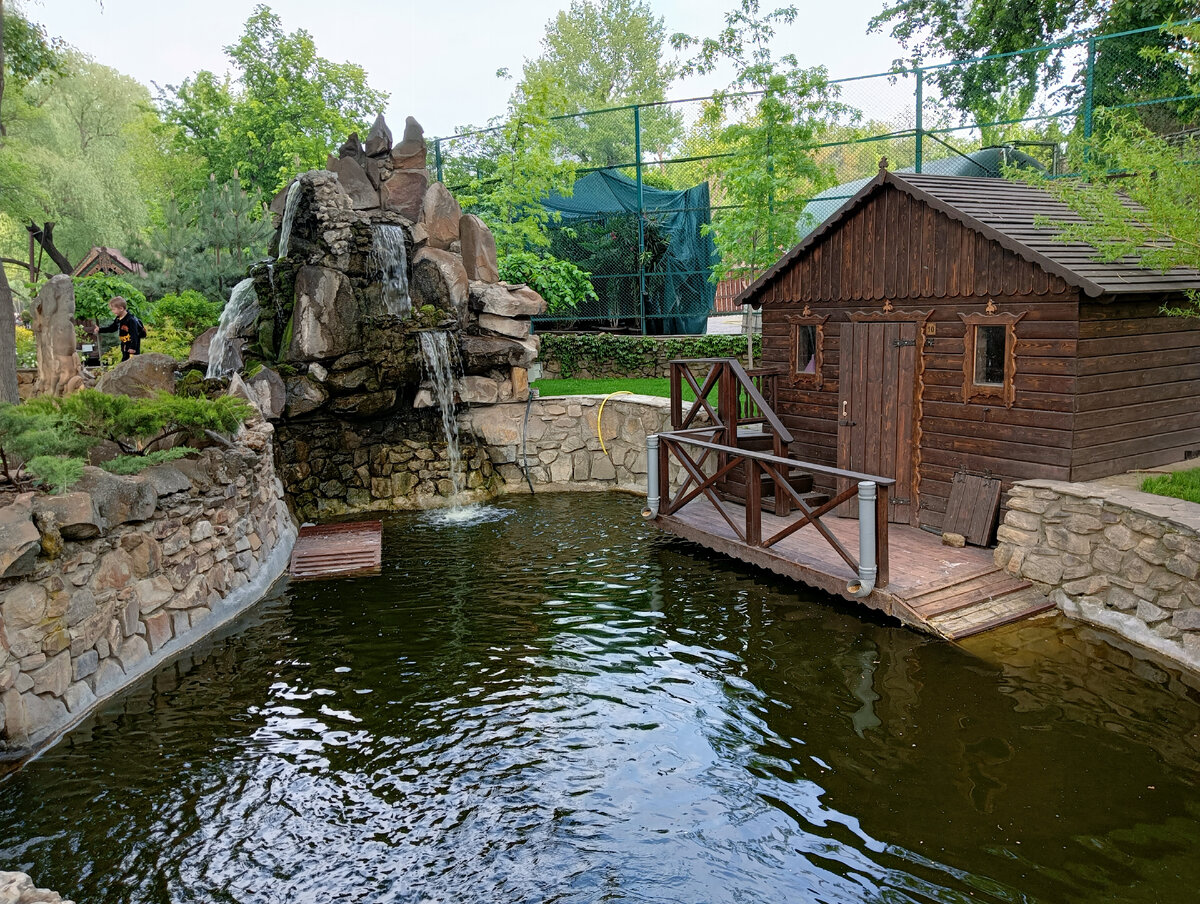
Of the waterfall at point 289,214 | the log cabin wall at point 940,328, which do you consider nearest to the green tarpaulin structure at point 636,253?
the waterfall at point 289,214

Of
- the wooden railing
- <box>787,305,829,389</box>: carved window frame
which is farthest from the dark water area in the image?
<box>787,305,829,389</box>: carved window frame

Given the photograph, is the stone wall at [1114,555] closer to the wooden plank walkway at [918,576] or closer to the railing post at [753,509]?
the wooden plank walkway at [918,576]

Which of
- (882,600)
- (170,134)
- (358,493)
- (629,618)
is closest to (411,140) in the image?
(358,493)

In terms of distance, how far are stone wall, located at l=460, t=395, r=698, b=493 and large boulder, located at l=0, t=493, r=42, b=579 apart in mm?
8819

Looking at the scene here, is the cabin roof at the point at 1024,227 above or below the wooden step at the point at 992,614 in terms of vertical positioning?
above

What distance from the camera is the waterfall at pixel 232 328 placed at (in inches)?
550

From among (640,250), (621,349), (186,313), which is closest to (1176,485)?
(621,349)

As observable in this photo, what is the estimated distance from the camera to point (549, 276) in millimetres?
18859

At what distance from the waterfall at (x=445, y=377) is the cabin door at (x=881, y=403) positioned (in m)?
6.58

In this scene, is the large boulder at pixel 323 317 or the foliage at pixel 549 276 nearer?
the large boulder at pixel 323 317

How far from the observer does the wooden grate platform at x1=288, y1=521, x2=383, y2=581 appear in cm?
1051

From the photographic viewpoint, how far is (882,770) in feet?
19.8

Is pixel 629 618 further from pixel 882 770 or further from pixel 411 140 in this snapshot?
pixel 411 140

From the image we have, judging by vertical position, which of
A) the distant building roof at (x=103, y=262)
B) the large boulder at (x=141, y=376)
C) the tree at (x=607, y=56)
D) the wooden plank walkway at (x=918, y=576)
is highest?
the tree at (x=607, y=56)
